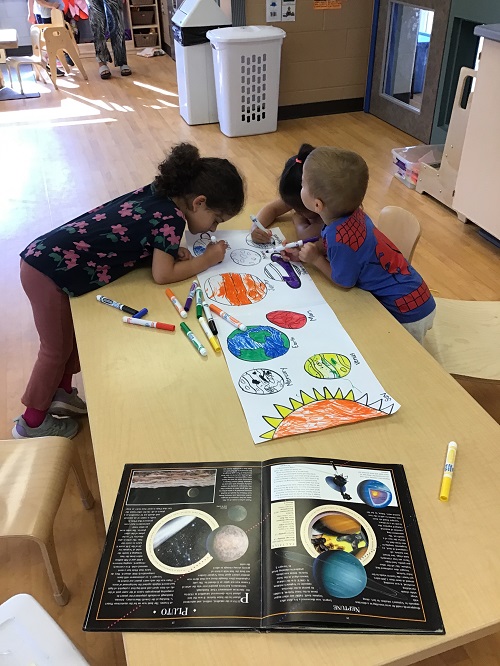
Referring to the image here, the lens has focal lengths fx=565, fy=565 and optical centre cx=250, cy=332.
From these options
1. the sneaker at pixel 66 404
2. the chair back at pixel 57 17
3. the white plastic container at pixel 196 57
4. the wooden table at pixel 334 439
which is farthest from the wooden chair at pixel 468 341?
the chair back at pixel 57 17

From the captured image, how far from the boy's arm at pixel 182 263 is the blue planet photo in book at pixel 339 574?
2.56ft

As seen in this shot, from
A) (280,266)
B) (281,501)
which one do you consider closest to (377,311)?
(280,266)

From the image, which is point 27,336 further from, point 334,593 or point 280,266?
point 334,593

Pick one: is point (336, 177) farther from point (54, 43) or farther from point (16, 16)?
point (16, 16)

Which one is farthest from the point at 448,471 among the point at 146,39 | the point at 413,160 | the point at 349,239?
the point at 146,39

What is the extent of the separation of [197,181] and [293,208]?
0.33 meters

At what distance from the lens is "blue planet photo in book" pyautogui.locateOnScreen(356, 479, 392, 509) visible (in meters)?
0.80

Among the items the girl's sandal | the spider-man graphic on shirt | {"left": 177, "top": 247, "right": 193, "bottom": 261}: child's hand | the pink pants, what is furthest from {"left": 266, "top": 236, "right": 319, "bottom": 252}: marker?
the girl's sandal

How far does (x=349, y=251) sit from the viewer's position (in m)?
1.29

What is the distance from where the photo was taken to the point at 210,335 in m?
1.14

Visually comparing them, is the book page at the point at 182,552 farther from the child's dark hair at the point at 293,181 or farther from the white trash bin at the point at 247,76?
the white trash bin at the point at 247,76

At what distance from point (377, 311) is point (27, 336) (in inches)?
59.3

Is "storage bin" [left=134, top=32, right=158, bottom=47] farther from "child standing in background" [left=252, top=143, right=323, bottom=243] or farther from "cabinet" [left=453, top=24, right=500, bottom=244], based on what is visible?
"child standing in background" [left=252, top=143, right=323, bottom=243]

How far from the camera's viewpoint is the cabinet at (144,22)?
6.52 m
